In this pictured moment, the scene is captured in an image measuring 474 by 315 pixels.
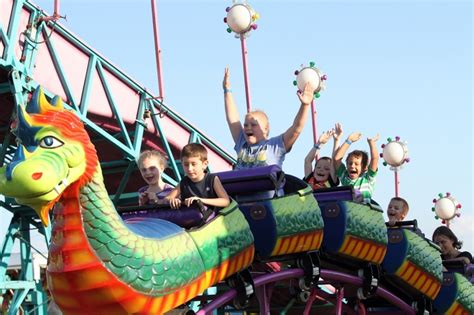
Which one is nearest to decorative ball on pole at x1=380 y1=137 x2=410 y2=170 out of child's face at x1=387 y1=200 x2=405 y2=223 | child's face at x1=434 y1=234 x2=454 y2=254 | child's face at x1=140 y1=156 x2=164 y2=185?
child's face at x1=434 y1=234 x2=454 y2=254

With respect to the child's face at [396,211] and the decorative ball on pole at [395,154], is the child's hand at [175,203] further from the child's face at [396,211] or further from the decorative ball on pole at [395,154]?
the decorative ball on pole at [395,154]

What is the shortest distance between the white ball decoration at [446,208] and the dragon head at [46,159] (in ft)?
33.9

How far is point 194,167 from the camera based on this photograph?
18.5 feet

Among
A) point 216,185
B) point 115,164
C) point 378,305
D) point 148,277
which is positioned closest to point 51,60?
point 115,164

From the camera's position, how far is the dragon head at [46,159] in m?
4.33

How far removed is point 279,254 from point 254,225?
0.28m

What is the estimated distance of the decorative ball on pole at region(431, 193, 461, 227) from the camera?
14.3 m

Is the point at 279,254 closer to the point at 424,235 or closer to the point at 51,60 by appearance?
the point at 424,235

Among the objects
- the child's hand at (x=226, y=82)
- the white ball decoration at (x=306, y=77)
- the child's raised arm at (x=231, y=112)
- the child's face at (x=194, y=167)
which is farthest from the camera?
the white ball decoration at (x=306, y=77)

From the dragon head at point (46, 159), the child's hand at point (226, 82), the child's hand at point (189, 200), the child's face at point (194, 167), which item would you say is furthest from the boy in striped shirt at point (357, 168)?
the dragon head at point (46, 159)

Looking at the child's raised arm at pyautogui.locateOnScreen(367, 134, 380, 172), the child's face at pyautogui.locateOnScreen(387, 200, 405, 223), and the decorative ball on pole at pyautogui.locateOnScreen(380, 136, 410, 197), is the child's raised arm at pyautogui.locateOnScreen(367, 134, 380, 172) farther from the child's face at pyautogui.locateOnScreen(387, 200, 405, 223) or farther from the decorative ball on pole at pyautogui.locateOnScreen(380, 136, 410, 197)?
the decorative ball on pole at pyautogui.locateOnScreen(380, 136, 410, 197)

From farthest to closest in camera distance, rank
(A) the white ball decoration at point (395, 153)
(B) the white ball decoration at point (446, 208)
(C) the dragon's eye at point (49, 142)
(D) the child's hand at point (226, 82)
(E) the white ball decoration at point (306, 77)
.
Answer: (B) the white ball decoration at point (446, 208)
(A) the white ball decoration at point (395, 153)
(E) the white ball decoration at point (306, 77)
(D) the child's hand at point (226, 82)
(C) the dragon's eye at point (49, 142)

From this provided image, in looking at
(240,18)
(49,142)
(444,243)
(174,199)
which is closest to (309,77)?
(240,18)

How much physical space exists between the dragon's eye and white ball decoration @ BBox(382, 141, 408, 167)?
9.01 m
